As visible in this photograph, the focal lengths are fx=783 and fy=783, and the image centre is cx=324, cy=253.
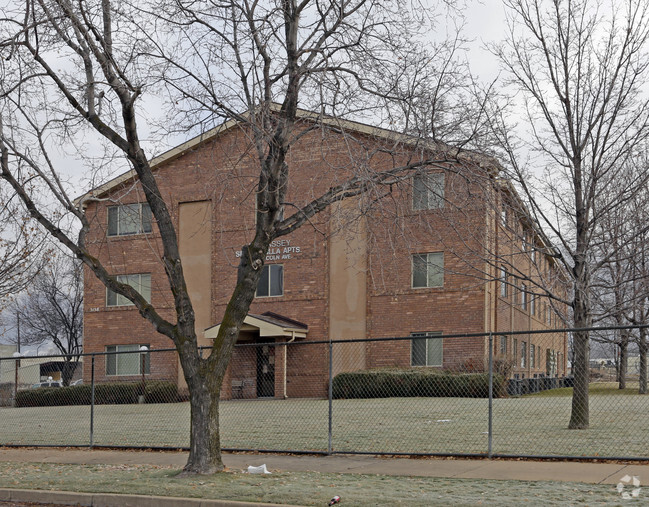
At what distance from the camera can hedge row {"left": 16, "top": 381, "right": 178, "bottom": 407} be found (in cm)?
2962

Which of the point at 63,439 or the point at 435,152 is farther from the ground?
the point at 435,152

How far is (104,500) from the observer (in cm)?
945

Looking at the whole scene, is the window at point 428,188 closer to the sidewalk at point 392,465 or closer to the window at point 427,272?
the sidewalk at point 392,465

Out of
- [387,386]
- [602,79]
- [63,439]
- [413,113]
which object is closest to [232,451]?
[63,439]

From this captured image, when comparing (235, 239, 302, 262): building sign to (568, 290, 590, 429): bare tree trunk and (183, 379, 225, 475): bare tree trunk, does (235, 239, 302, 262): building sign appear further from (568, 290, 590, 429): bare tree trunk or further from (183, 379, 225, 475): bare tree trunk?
(183, 379, 225, 475): bare tree trunk

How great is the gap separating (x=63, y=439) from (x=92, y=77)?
9287mm

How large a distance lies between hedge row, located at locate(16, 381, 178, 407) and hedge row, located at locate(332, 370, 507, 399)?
6.71 m

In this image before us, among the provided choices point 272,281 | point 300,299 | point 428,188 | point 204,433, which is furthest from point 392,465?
point 272,281

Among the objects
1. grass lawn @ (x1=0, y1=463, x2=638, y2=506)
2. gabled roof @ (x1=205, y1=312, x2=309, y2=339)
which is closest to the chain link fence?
gabled roof @ (x1=205, y1=312, x2=309, y2=339)

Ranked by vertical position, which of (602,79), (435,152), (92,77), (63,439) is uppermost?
(602,79)

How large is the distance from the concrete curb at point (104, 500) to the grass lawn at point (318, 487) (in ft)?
0.71

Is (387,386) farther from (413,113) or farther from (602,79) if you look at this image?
(413,113)

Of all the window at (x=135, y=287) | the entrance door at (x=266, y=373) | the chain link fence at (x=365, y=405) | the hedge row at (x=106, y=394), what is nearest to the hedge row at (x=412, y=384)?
the chain link fence at (x=365, y=405)

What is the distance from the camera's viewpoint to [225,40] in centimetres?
1147
